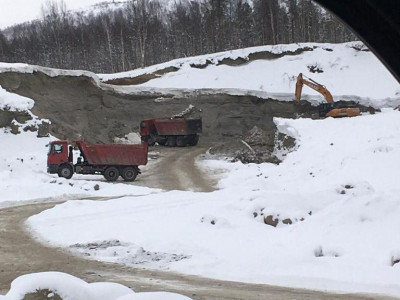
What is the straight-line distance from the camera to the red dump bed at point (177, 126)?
3591 cm

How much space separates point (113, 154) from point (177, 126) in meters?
13.3

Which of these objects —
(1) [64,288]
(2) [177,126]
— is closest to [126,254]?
(1) [64,288]

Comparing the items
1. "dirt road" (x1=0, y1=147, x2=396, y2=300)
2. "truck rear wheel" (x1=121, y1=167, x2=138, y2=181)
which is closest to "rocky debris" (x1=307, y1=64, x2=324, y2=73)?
"truck rear wheel" (x1=121, y1=167, x2=138, y2=181)

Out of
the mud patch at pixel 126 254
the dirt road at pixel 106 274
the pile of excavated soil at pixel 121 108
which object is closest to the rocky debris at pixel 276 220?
the mud patch at pixel 126 254

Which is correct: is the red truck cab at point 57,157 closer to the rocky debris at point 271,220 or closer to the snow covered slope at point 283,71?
the rocky debris at point 271,220

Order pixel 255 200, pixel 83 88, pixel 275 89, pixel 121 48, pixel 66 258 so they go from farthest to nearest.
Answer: pixel 121 48
pixel 275 89
pixel 83 88
pixel 255 200
pixel 66 258

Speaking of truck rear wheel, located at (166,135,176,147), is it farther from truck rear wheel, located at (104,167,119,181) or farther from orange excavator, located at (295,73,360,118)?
truck rear wheel, located at (104,167,119,181)

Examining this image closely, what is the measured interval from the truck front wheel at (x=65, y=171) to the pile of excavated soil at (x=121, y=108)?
9991 mm

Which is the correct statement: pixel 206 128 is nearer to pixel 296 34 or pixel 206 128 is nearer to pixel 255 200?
pixel 255 200

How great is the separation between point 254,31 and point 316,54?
20.4 m

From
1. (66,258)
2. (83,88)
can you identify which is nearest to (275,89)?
(83,88)

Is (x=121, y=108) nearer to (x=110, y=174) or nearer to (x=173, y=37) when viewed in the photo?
(x=110, y=174)

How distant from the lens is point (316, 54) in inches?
2138

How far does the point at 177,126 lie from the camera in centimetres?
3591
